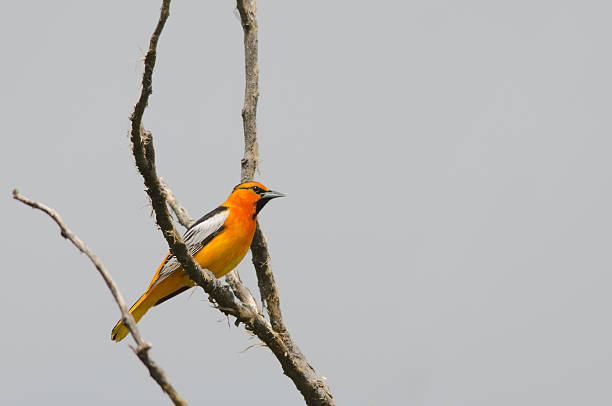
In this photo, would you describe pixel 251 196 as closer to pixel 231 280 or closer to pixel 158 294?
pixel 231 280

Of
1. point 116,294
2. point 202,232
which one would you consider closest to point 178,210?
point 202,232

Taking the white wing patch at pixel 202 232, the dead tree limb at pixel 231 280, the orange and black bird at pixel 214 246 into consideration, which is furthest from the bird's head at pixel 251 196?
the dead tree limb at pixel 231 280

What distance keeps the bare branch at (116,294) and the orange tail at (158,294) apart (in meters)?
4.19

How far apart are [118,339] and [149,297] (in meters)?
0.56

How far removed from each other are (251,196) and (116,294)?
4.73m

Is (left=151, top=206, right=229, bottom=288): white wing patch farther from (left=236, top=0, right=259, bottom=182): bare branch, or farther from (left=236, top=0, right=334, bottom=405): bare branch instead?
(left=236, top=0, right=259, bottom=182): bare branch

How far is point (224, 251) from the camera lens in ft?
20.9

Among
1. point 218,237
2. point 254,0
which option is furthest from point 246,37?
point 218,237

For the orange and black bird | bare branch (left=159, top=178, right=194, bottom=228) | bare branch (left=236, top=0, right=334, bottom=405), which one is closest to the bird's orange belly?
the orange and black bird

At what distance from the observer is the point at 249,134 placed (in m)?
6.24

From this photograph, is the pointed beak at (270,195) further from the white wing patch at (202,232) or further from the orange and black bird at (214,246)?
the white wing patch at (202,232)

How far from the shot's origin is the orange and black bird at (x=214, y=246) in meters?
6.34

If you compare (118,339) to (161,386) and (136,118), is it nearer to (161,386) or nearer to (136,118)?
(136,118)

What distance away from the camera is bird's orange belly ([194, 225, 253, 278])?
6.35 meters
